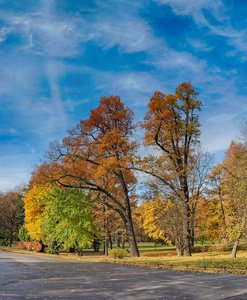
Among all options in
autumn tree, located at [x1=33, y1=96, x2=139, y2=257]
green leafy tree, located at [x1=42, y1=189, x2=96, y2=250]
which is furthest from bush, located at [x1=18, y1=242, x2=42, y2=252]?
autumn tree, located at [x1=33, y1=96, x2=139, y2=257]

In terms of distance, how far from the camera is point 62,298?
722cm

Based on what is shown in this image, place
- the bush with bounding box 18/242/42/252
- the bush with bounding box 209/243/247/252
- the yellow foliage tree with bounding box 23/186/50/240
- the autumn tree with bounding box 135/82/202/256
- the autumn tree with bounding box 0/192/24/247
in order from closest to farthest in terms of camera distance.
→ the autumn tree with bounding box 135/82/202/256 → the bush with bounding box 209/243/247/252 → the yellow foliage tree with bounding box 23/186/50/240 → the bush with bounding box 18/242/42/252 → the autumn tree with bounding box 0/192/24/247

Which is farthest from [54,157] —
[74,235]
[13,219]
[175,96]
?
[13,219]

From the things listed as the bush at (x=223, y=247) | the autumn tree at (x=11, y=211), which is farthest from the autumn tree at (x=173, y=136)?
the autumn tree at (x=11, y=211)

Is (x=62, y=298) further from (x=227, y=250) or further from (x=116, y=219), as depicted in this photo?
(x=227, y=250)

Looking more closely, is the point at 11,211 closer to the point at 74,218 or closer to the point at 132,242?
the point at 74,218

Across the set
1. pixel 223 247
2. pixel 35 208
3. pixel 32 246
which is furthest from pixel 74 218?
pixel 32 246

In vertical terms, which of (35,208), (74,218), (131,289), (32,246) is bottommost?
(32,246)

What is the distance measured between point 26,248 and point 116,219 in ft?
67.6

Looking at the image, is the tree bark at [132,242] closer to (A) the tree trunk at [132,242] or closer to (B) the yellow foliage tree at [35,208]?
(A) the tree trunk at [132,242]

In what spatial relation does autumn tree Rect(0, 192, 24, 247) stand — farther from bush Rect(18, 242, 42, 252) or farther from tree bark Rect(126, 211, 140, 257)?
tree bark Rect(126, 211, 140, 257)

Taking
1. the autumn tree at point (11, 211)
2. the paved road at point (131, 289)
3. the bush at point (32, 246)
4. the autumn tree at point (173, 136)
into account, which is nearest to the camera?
the paved road at point (131, 289)

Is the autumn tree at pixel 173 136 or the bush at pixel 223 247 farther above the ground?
the autumn tree at pixel 173 136

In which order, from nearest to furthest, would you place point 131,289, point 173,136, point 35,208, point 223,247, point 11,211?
point 131,289 → point 173,136 → point 223,247 → point 35,208 → point 11,211
